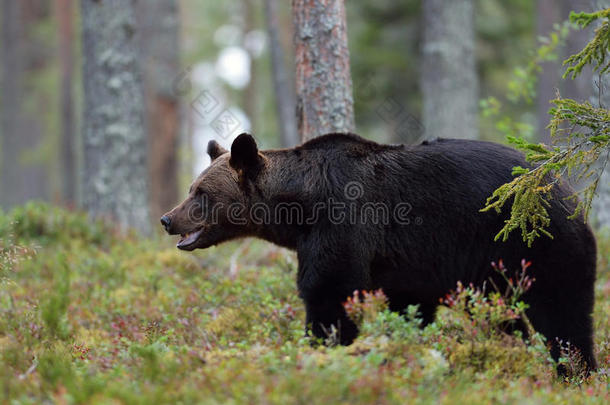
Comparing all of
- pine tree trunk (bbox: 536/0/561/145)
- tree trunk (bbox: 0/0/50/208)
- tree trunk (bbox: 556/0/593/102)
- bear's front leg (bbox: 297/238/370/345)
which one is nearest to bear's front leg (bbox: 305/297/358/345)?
bear's front leg (bbox: 297/238/370/345)

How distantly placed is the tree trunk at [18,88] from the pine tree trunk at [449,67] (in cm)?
1774

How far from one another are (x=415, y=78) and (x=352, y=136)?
14896 millimetres

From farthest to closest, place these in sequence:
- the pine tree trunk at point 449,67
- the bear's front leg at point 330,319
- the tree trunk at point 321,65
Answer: the pine tree trunk at point 449,67, the tree trunk at point 321,65, the bear's front leg at point 330,319

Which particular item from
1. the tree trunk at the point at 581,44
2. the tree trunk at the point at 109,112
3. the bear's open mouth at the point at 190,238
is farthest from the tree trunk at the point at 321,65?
the tree trunk at the point at 109,112

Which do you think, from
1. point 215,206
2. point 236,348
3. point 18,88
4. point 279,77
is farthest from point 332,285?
point 18,88

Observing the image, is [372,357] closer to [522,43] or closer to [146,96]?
[146,96]

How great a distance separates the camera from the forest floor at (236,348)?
138 inches

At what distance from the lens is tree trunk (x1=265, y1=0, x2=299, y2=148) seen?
56.5 feet

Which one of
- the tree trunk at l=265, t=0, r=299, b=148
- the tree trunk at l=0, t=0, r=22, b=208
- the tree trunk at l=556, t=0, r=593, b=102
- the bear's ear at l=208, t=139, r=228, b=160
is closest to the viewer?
the bear's ear at l=208, t=139, r=228, b=160

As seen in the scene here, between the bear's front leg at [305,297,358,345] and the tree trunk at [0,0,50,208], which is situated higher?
the tree trunk at [0,0,50,208]

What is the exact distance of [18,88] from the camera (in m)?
26.3

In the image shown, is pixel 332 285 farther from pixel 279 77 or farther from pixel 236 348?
pixel 279 77

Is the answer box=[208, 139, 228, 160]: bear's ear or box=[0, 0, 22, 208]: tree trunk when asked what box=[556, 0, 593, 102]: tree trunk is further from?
box=[0, 0, 22, 208]: tree trunk

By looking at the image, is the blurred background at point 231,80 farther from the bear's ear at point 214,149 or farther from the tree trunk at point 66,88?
the bear's ear at point 214,149
